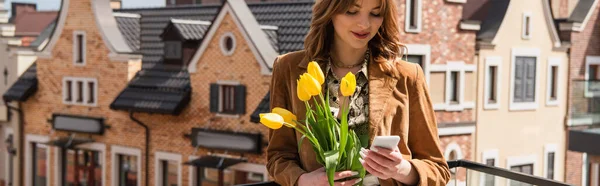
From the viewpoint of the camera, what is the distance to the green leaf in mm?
1345

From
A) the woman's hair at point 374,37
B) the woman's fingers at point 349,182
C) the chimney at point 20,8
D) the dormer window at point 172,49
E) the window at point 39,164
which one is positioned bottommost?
the window at point 39,164

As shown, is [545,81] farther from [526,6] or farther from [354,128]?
[354,128]

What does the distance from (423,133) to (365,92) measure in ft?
0.51

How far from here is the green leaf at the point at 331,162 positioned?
1.34 m

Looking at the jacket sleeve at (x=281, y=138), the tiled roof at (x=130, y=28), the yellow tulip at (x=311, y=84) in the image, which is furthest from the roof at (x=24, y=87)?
the yellow tulip at (x=311, y=84)

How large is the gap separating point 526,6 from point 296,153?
741cm

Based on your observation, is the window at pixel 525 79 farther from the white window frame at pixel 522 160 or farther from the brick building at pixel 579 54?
the white window frame at pixel 522 160

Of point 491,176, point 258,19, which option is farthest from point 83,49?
point 491,176

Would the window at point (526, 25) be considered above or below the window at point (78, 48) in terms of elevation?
above

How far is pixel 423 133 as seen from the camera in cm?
153

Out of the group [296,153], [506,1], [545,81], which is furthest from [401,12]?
[296,153]

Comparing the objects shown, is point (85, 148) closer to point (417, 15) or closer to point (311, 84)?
point (417, 15)

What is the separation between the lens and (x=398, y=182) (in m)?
1.45

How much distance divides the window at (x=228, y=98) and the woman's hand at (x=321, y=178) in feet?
22.3
